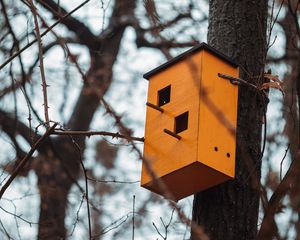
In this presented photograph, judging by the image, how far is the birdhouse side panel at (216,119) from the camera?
127 inches

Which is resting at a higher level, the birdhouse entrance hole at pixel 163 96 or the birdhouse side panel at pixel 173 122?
the birdhouse entrance hole at pixel 163 96

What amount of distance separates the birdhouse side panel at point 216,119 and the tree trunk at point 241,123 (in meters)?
0.04

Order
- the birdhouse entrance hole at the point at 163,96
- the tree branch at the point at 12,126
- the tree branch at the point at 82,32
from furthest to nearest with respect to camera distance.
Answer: the tree branch at the point at 82,32, the tree branch at the point at 12,126, the birdhouse entrance hole at the point at 163,96

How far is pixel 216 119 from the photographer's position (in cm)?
334

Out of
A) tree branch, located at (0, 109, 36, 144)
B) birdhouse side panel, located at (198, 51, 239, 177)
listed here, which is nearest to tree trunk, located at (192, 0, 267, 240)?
birdhouse side panel, located at (198, 51, 239, 177)

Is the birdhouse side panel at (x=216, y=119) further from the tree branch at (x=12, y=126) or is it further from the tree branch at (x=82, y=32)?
the tree branch at (x=82, y=32)

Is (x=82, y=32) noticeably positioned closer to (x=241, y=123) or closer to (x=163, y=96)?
(x=163, y=96)

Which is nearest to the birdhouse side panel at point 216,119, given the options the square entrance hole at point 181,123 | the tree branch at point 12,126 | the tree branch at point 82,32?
the square entrance hole at point 181,123

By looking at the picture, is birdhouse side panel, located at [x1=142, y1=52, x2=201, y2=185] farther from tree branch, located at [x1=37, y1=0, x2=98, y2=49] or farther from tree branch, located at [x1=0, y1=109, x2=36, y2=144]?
tree branch, located at [x1=37, y1=0, x2=98, y2=49]

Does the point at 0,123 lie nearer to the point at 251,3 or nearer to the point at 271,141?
the point at 271,141

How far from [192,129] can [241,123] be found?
21 centimetres

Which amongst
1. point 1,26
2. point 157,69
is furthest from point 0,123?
point 157,69

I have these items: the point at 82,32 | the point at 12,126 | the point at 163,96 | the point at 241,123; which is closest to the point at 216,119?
the point at 241,123

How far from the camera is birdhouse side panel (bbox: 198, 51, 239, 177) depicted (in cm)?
324
